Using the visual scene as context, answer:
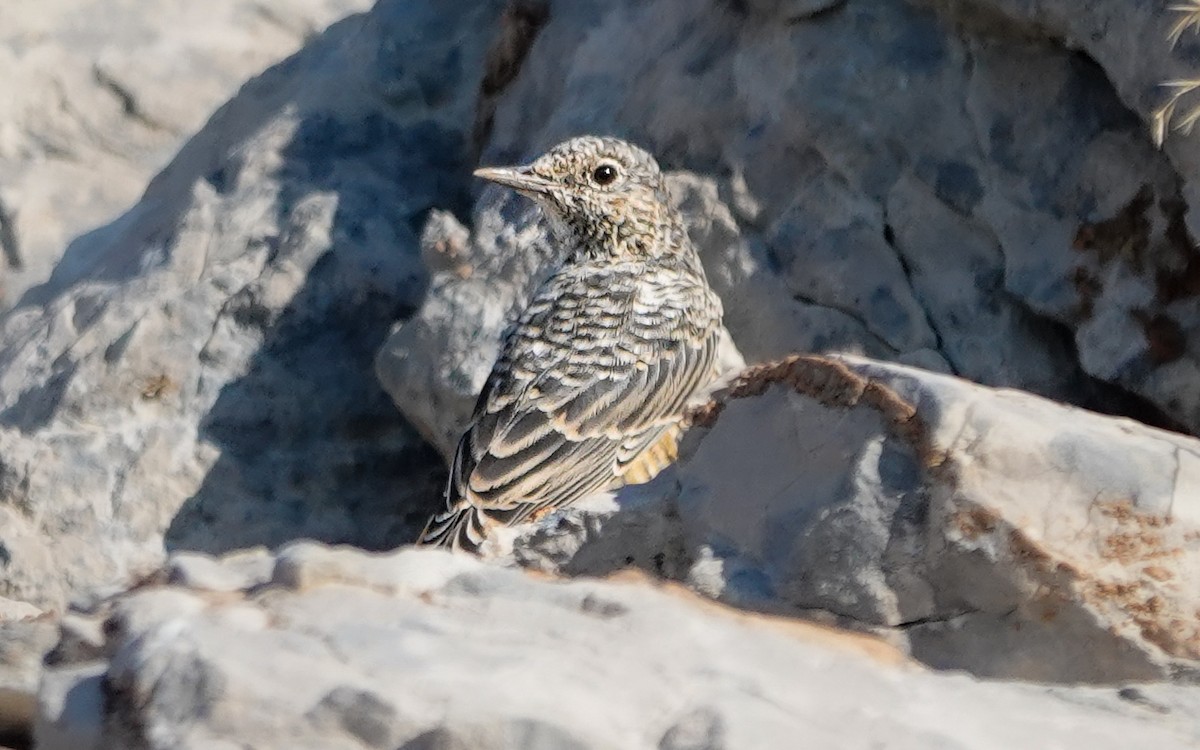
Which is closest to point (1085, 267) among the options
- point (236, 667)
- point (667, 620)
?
point (667, 620)

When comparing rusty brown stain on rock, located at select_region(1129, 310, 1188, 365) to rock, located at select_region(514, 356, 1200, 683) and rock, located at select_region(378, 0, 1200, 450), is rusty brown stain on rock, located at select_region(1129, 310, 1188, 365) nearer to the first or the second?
rock, located at select_region(378, 0, 1200, 450)

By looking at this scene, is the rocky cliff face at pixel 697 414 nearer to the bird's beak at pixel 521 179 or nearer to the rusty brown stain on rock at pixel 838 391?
the rusty brown stain on rock at pixel 838 391

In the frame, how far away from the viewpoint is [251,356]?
7332 mm

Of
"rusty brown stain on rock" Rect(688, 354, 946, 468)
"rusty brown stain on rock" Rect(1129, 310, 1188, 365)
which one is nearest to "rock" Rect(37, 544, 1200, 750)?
"rusty brown stain on rock" Rect(688, 354, 946, 468)

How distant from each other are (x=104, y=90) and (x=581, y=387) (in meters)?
4.08

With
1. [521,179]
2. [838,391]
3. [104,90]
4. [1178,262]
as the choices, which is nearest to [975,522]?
[838,391]

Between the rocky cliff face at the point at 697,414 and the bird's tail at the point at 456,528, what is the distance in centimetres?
90

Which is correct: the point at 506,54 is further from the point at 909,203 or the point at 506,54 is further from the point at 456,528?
the point at 456,528

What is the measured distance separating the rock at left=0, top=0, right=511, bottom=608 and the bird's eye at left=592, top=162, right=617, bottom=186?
104 centimetres

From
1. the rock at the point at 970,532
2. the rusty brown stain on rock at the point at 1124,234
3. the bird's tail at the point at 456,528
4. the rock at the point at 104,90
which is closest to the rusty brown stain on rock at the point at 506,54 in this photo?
the rock at the point at 104,90

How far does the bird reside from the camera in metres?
6.04

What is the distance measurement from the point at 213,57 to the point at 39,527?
3441 mm

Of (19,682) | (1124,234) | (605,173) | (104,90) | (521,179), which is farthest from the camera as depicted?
(104,90)

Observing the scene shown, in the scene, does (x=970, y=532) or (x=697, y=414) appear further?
(x=697, y=414)
